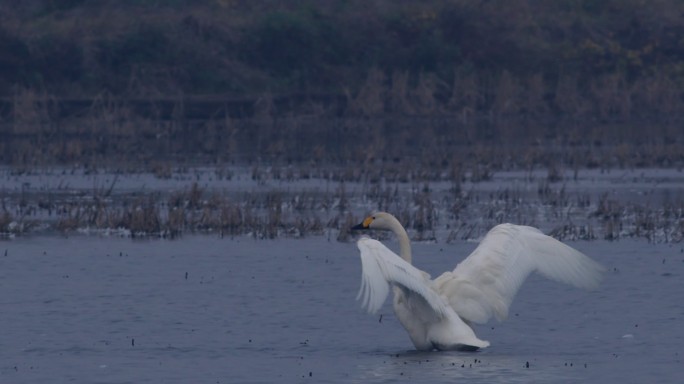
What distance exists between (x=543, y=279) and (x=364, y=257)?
4742 millimetres

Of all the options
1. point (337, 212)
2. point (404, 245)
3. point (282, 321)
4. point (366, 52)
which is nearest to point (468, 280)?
point (404, 245)

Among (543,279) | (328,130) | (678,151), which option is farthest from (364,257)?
(328,130)

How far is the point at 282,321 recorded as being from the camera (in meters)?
12.7

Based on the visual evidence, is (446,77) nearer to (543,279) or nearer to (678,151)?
(678,151)

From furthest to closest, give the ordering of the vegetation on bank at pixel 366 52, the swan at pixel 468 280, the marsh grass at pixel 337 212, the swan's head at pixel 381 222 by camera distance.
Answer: the vegetation on bank at pixel 366 52, the marsh grass at pixel 337 212, the swan's head at pixel 381 222, the swan at pixel 468 280

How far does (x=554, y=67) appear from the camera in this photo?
46312 mm

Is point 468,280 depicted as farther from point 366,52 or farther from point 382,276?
point 366,52

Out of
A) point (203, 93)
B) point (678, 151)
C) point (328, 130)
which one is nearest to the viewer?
point (678, 151)

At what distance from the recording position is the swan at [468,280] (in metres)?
10.6

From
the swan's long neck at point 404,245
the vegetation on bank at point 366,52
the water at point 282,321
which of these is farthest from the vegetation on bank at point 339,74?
the swan's long neck at point 404,245

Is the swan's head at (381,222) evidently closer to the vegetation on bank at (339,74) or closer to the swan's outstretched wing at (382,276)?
the swan's outstretched wing at (382,276)

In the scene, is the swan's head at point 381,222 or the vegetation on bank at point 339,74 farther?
the vegetation on bank at point 339,74

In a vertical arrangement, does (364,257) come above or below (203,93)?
below

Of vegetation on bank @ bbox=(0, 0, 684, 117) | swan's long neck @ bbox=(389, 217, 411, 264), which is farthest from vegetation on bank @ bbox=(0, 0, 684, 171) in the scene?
swan's long neck @ bbox=(389, 217, 411, 264)
